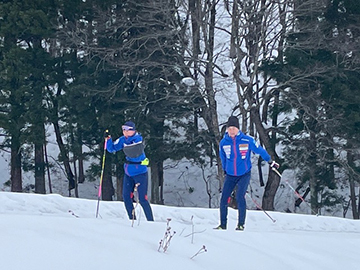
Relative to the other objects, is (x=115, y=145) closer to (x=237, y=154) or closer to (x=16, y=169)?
(x=237, y=154)

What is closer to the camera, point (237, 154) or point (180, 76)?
point (237, 154)

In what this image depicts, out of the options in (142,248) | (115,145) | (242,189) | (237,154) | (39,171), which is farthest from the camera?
(39,171)

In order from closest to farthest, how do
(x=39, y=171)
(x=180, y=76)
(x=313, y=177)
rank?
(x=180, y=76) → (x=313, y=177) → (x=39, y=171)

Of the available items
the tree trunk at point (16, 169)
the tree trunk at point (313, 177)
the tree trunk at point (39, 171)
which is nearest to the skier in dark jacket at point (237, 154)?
the tree trunk at point (313, 177)

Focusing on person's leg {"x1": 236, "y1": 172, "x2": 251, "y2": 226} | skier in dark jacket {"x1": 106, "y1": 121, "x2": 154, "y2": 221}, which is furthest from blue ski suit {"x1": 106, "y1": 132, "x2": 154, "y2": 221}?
person's leg {"x1": 236, "y1": 172, "x2": 251, "y2": 226}

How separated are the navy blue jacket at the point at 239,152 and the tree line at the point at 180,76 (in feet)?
31.4

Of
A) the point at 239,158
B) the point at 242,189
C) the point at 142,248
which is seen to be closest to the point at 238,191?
the point at 242,189

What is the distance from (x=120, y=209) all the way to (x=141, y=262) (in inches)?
251

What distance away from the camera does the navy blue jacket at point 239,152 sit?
803 centimetres

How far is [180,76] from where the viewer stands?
18812mm

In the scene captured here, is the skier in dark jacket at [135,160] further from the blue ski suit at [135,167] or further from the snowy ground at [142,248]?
the snowy ground at [142,248]

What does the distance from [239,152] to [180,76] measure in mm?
11045

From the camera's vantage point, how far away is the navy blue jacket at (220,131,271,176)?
803 centimetres

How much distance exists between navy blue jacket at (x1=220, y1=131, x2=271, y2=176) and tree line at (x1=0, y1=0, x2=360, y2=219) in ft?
31.4
